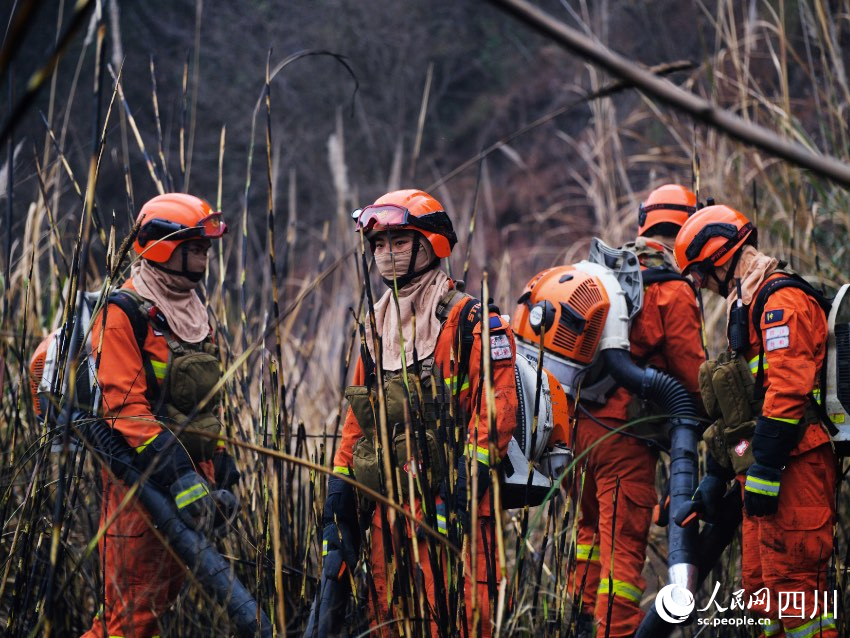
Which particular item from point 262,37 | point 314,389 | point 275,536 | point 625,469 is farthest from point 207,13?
point 275,536

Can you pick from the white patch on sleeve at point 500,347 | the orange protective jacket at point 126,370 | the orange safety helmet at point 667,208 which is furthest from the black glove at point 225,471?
the orange safety helmet at point 667,208

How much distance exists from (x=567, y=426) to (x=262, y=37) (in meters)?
14.7

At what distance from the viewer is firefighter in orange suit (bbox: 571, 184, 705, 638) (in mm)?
3701

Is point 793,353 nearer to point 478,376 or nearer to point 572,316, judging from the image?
point 572,316

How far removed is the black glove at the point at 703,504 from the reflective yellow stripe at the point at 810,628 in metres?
0.48

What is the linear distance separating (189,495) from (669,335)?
213 cm

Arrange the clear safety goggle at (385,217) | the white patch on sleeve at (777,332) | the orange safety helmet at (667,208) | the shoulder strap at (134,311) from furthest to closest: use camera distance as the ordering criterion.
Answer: the orange safety helmet at (667,208) → the shoulder strap at (134,311) → the white patch on sleeve at (777,332) → the clear safety goggle at (385,217)

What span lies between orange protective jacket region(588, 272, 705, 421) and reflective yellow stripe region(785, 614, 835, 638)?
1.13 meters

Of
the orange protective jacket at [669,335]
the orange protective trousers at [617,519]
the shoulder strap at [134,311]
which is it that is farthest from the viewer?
the orange protective jacket at [669,335]

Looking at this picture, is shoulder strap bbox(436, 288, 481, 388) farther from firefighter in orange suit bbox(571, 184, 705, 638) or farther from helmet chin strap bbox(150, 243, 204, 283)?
firefighter in orange suit bbox(571, 184, 705, 638)

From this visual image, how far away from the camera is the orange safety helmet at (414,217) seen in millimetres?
2781

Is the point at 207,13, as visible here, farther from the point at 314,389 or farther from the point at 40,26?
the point at 314,389

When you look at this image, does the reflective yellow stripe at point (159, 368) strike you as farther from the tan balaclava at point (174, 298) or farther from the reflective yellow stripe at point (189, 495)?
the reflective yellow stripe at point (189, 495)

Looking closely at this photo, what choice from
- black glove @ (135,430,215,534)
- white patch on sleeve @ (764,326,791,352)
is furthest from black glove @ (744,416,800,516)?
black glove @ (135,430,215,534)
